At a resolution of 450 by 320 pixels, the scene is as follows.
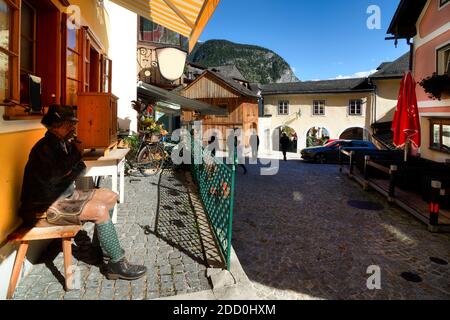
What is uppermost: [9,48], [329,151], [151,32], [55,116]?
[151,32]

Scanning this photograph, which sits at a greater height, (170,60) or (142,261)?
(170,60)

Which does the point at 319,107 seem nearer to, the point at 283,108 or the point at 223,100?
the point at 283,108

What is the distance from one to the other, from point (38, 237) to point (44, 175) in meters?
0.62

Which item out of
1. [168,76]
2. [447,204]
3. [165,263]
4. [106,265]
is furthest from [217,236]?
[168,76]

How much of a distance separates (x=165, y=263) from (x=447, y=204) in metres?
6.60

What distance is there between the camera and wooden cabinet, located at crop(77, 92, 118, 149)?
420 centimetres

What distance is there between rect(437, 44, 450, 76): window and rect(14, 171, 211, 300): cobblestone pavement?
10.5 meters

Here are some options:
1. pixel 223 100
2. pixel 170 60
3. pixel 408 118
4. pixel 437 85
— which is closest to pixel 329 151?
pixel 437 85

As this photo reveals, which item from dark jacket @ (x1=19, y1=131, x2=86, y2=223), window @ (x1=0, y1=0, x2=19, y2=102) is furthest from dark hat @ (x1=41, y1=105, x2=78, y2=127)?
window @ (x1=0, y1=0, x2=19, y2=102)

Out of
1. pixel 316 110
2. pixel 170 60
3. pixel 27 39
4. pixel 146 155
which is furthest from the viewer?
pixel 316 110

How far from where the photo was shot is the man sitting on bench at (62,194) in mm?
3008

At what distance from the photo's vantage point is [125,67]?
10625 millimetres
